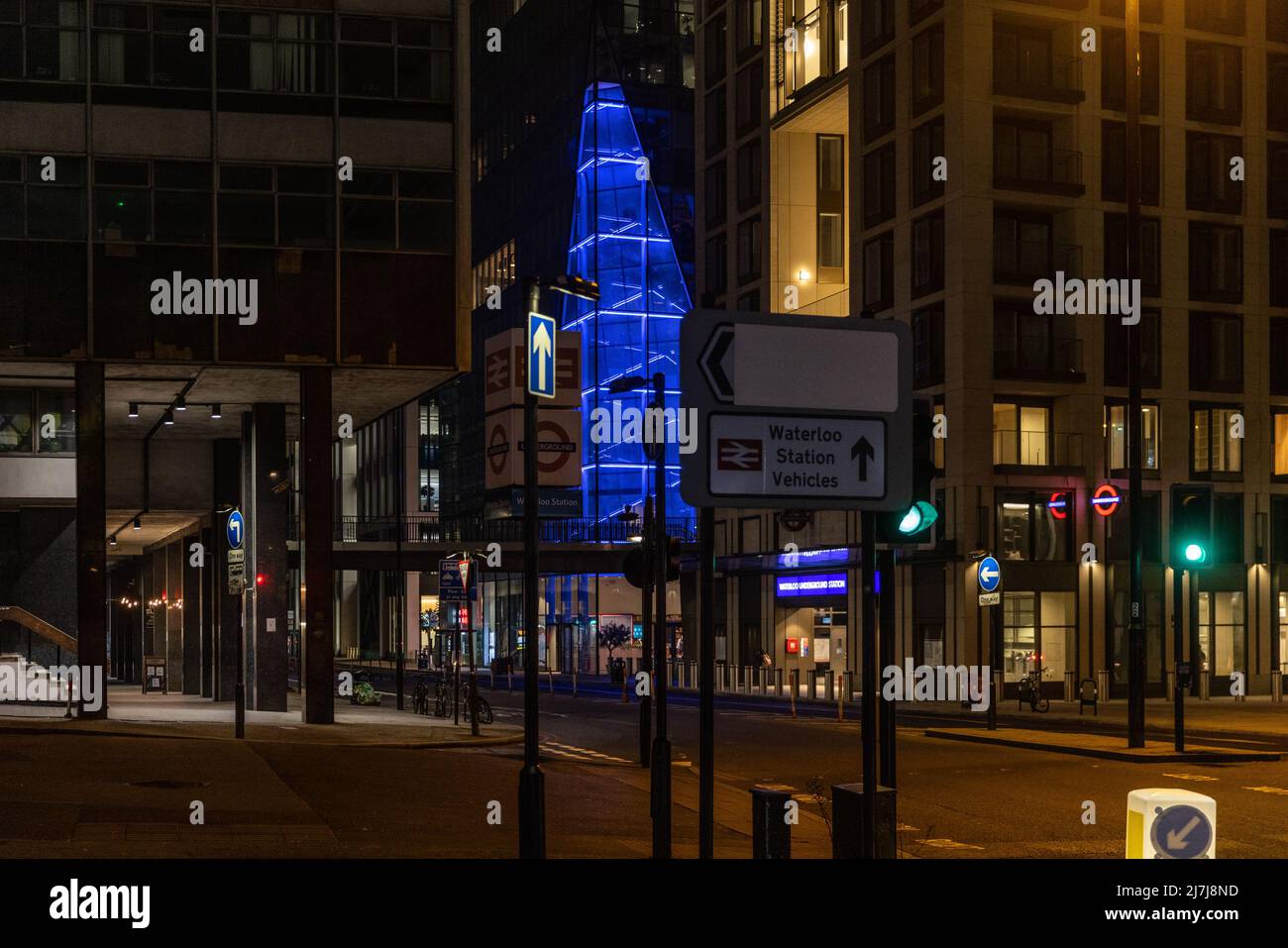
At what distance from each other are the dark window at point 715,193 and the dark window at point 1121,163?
19.9 metres

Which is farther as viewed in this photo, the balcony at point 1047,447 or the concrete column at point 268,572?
the balcony at point 1047,447

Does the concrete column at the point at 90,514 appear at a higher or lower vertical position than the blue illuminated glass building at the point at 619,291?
lower

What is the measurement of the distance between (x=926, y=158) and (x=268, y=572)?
2625 cm

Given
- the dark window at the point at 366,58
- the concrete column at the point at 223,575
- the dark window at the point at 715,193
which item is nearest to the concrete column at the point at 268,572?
the concrete column at the point at 223,575

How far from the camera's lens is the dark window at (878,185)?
54875 mm

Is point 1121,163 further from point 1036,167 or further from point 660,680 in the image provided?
point 660,680

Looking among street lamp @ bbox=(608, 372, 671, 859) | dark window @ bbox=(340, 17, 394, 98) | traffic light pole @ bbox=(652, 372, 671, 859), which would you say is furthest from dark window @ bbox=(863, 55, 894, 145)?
traffic light pole @ bbox=(652, 372, 671, 859)

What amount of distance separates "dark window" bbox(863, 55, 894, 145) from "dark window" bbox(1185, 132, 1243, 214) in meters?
9.78

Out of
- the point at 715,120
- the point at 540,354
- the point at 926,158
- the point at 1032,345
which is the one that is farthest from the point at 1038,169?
the point at 540,354

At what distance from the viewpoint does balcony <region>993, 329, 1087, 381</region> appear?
5072cm

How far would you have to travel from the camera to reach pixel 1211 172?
176 ft

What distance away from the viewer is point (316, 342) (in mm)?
32375

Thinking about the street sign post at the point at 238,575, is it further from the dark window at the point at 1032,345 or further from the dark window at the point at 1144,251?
the dark window at the point at 1144,251
